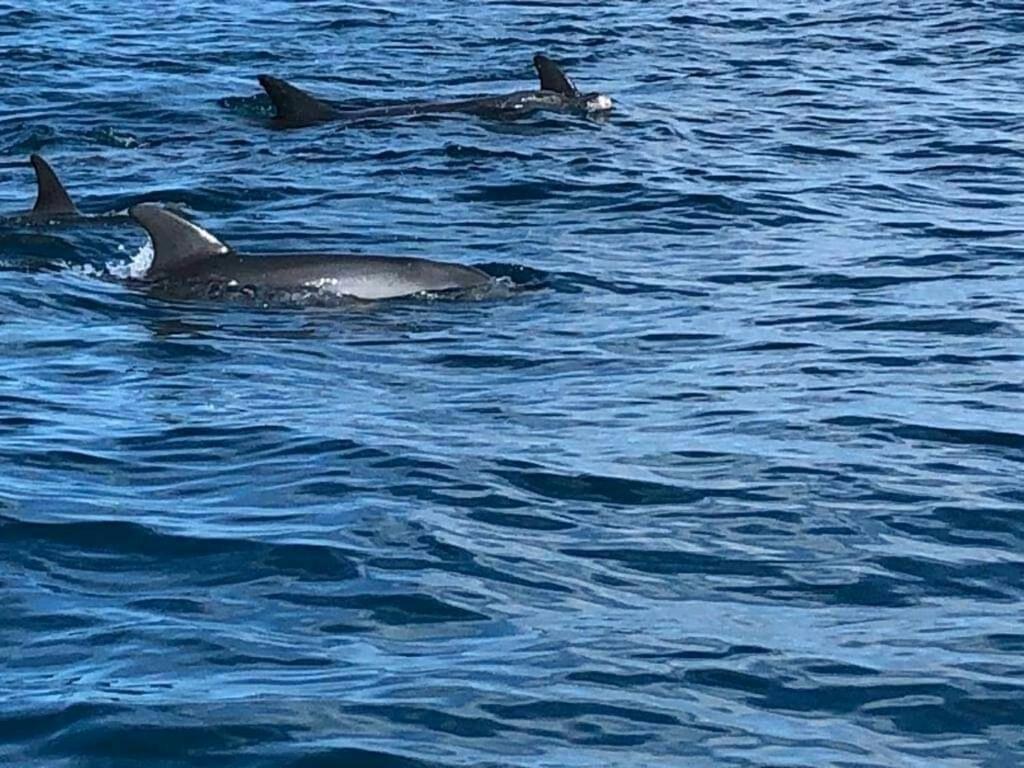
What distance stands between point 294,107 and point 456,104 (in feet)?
5.74

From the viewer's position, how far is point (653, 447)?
1175 centimetres

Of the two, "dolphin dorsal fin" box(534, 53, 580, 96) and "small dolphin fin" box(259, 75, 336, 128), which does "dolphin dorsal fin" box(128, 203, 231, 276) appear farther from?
"dolphin dorsal fin" box(534, 53, 580, 96)

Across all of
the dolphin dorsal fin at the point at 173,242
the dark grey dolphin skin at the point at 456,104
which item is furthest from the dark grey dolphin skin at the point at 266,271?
the dark grey dolphin skin at the point at 456,104

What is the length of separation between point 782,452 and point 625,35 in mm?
21080

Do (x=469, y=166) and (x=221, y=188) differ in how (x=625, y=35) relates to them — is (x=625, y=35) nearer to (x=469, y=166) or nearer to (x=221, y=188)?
(x=469, y=166)

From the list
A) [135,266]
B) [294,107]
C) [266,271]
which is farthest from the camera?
[294,107]

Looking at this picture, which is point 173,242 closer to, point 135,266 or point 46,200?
point 135,266

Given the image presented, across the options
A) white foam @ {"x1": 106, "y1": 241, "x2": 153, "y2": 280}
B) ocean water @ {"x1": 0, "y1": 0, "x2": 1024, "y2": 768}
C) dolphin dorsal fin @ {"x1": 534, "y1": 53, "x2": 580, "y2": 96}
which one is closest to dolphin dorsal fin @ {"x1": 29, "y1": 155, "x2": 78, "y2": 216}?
ocean water @ {"x1": 0, "y1": 0, "x2": 1024, "y2": 768}

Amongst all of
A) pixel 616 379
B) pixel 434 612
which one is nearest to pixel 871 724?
pixel 434 612

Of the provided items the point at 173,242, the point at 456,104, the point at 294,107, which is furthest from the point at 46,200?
the point at 456,104

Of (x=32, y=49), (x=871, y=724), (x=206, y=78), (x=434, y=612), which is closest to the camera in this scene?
(x=871, y=724)

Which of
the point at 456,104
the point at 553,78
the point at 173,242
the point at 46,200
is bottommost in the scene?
the point at 456,104

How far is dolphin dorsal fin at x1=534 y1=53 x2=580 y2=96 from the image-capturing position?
2569 centimetres

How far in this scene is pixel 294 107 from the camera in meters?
24.2
